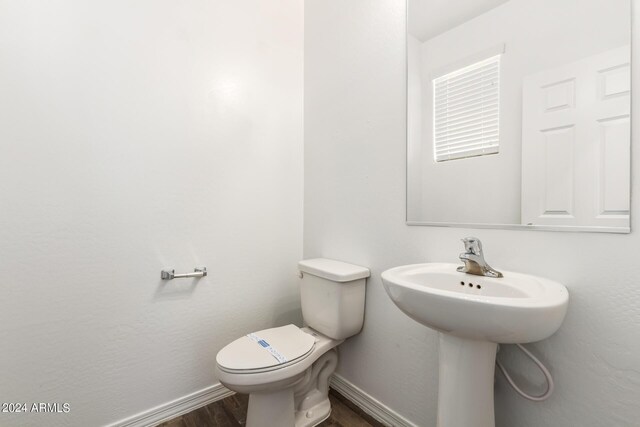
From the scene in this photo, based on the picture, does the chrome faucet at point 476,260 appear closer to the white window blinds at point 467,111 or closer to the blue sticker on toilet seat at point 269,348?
the white window blinds at point 467,111

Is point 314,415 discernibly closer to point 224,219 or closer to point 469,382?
point 469,382

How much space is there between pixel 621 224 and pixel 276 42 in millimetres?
1795

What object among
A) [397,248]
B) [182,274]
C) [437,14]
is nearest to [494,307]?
[397,248]

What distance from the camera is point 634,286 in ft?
2.42

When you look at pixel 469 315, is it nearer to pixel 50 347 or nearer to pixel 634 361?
pixel 634 361

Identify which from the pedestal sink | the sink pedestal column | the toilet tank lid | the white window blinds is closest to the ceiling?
the white window blinds

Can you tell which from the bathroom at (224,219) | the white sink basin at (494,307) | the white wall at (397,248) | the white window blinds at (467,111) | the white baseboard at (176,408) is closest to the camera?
the white sink basin at (494,307)

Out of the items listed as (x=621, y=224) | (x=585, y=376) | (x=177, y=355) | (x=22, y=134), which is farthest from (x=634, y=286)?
(x=22, y=134)

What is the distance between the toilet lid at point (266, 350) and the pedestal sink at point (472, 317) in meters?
0.56

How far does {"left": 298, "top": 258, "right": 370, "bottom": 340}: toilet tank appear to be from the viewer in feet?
4.35

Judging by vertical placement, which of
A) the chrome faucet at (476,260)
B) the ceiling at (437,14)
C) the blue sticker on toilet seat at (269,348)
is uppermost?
the ceiling at (437,14)

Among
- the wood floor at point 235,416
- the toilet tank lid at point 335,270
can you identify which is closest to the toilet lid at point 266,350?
the toilet tank lid at point 335,270

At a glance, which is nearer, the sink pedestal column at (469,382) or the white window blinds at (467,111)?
the sink pedestal column at (469,382)

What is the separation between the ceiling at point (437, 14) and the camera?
110 centimetres
